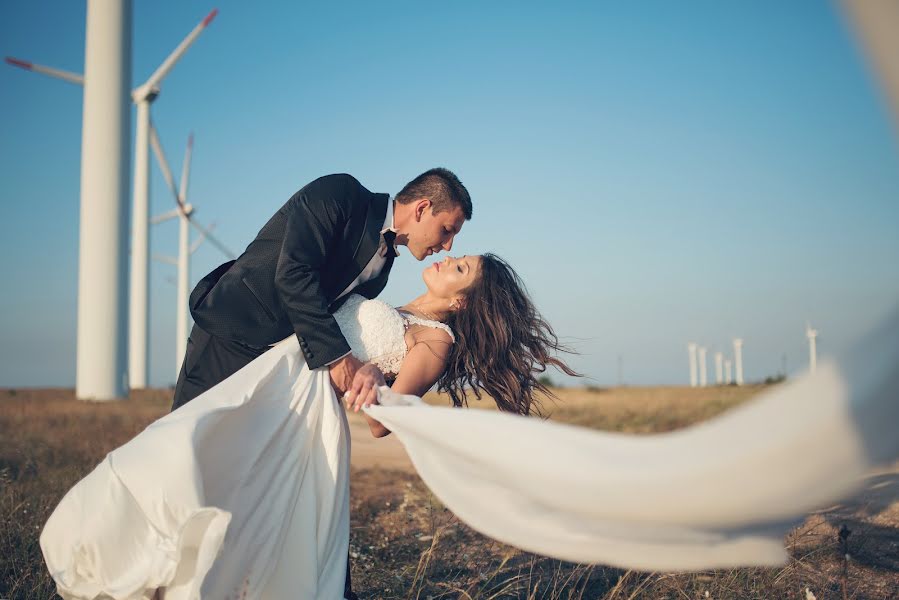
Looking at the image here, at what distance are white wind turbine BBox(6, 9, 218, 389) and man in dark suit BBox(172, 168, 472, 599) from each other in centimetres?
2407

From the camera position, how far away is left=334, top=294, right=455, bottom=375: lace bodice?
4.80 m

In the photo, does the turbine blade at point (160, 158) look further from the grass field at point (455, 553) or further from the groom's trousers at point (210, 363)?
the groom's trousers at point (210, 363)

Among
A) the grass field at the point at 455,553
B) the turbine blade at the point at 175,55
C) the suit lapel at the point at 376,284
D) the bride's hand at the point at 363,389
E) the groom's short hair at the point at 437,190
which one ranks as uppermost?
the turbine blade at the point at 175,55

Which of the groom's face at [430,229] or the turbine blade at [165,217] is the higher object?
the turbine blade at [165,217]

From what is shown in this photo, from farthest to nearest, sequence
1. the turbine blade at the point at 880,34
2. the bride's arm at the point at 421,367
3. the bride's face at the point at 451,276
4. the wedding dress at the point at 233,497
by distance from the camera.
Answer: the bride's face at the point at 451,276
the bride's arm at the point at 421,367
the wedding dress at the point at 233,497
the turbine blade at the point at 880,34

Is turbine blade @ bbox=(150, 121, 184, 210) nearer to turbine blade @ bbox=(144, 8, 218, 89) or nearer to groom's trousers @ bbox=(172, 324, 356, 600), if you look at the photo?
turbine blade @ bbox=(144, 8, 218, 89)

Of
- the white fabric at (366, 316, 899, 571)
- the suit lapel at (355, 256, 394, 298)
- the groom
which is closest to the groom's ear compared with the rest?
the groom

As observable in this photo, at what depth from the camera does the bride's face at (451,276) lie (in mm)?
5402

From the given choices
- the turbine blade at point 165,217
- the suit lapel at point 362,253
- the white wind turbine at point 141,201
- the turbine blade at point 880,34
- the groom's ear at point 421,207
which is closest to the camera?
the turbine blade at point 880,34

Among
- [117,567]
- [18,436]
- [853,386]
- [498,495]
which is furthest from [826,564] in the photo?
[18,436]

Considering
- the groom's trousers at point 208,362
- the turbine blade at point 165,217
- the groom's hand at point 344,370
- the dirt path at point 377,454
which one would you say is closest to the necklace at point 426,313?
the groom's hand at point 344,370

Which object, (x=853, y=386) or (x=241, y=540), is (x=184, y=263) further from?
(x=853, y=386)

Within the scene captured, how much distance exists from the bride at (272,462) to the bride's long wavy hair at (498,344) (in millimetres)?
10

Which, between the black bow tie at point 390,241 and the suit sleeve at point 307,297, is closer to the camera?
the suit sleeve at point 307,297
